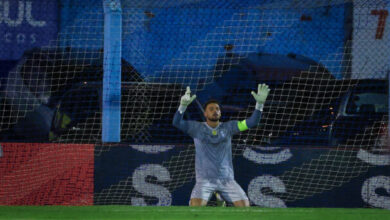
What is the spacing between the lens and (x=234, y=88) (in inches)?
434

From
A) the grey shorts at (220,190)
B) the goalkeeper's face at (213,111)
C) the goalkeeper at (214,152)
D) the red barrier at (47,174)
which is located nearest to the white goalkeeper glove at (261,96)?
the goalkeeper at (214,152)

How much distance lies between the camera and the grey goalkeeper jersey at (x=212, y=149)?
763 cm

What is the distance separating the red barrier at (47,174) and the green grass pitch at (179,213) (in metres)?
2.20

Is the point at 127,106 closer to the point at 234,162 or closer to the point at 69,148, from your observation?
the point at 69,148

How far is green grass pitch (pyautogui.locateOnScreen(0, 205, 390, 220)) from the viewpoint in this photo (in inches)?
225

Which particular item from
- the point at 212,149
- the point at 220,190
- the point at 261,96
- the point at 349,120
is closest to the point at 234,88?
the point at 349,120

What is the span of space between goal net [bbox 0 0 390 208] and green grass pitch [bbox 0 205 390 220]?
2.26 m

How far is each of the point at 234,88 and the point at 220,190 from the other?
3.69 m

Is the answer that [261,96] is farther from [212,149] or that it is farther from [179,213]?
[179,213]

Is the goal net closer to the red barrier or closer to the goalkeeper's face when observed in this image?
the red barrier

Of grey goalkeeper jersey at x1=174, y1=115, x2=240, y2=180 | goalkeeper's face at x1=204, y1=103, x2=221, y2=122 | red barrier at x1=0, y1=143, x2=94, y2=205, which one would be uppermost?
goalkeeper's face at x1=204, y1=103, x2=221, y2=122

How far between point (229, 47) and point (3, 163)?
4211 mm

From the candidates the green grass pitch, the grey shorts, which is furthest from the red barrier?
the green grass pitch

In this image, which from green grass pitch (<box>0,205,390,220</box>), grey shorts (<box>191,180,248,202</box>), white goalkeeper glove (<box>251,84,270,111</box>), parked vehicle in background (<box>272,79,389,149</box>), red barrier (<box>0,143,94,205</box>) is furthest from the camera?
parked vehicle in background (<box>272,79,389,149</box>)
